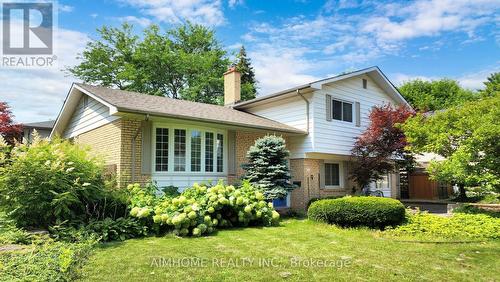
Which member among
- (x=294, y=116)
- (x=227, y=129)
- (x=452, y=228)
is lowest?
(x=452, y=228)

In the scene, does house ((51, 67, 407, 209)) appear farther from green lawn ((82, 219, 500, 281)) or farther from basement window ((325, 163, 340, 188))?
green lawn ((82, 219, 500, 281))

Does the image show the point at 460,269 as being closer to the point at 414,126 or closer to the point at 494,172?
the point at 494,172

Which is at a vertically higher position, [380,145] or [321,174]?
[380,145]

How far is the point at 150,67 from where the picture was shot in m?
29.7

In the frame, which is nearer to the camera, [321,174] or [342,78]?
[342,78]

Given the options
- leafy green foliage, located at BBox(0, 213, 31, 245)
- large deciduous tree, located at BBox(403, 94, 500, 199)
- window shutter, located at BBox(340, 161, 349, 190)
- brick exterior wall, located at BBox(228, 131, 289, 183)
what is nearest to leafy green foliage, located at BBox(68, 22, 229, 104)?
window shutter, located at BBox(340, 161, 349, 190)

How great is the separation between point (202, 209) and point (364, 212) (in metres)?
4.32

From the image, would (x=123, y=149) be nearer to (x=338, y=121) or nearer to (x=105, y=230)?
(x=105, y=230)

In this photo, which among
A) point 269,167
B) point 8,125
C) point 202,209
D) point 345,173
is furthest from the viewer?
point 8,125

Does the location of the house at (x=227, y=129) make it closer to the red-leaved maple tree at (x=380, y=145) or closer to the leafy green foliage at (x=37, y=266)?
the red-leaved maple tree at (x=380, y=145)

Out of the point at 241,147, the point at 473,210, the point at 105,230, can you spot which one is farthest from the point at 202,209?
the point at 473,210

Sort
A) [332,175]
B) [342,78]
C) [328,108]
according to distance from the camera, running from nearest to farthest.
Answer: [328,108] → [342,78] → [332,175]

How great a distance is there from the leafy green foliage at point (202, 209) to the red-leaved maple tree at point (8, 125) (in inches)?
601

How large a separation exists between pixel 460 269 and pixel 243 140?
837 centimetres
